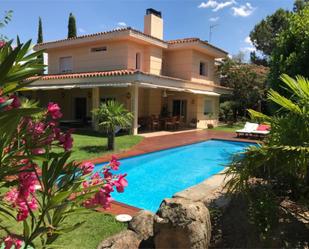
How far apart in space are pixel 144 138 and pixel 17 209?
18309mm

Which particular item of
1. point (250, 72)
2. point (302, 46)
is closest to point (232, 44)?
point (250, 72)

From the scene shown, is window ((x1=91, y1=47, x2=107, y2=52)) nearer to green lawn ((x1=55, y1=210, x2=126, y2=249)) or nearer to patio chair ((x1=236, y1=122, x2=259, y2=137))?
patio chair ((x1=236, y1=122, x2=259, y2=137))

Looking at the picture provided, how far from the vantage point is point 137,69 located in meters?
26.5

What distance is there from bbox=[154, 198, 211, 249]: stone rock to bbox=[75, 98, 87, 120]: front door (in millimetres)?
26024

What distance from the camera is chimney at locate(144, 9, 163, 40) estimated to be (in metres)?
29.4

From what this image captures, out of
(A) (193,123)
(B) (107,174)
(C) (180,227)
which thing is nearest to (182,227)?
(C) (180,227)

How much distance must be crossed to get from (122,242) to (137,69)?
2231cm

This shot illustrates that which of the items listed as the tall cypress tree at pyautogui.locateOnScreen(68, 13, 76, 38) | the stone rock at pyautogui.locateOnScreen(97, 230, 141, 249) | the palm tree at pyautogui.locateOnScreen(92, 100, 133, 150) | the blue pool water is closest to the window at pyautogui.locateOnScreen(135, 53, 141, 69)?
the blue pool water

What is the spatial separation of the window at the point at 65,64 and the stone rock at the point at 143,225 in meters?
25.2

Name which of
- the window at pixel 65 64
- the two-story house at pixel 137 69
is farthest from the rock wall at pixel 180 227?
the window at pixel 65 64

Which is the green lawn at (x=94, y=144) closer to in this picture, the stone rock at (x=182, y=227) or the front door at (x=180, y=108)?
the stone rock at (x=182, y=227)

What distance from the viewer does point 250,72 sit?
1323 inches

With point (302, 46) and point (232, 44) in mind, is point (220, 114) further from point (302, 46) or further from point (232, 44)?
point (302, 46)

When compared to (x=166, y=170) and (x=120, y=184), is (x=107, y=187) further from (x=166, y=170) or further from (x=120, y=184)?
(x=166, y=170)
